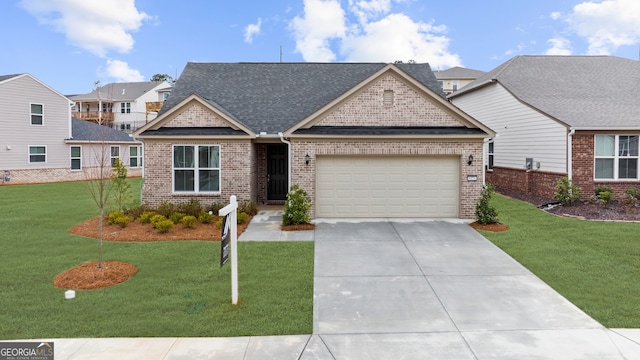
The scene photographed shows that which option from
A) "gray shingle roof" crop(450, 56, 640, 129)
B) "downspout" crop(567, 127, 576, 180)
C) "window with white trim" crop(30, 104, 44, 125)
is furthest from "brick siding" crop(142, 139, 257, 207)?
"window with white trim" crop(30, 104, 44, 125)

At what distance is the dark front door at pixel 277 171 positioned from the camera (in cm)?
1669

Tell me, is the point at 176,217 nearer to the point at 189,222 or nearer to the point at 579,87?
the point at 189,222

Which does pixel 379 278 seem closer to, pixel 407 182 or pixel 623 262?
pixel 623 262

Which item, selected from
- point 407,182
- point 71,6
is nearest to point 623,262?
point 407,182

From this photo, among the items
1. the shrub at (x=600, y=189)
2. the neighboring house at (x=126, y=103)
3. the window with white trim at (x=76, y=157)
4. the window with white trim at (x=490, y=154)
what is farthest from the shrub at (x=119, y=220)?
the neighboring house at (x=126, y=103)

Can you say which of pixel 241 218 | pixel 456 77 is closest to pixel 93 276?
pixel 241 218

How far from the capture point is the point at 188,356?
16.0 feet

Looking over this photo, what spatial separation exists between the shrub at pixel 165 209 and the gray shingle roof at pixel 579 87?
49.4ft

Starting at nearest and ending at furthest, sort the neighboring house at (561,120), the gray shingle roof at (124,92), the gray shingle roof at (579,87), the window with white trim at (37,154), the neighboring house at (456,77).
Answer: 1. the neighboring house at (561,120)
2. the gray shingle roof at (579,87)
3. the window with white trim at (37,154)
4. the gray shingle roof at (124,92)
5. the neighboring house at (456,77)

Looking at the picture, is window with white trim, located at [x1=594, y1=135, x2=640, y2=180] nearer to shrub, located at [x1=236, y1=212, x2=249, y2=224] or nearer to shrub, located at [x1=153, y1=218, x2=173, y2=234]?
shrub, located at [x1=236, y1=212, x2=249, y2=224]

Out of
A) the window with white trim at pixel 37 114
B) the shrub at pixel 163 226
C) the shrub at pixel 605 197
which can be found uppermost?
the window with white trim at pixel 37 114

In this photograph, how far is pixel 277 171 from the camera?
16.8 meters

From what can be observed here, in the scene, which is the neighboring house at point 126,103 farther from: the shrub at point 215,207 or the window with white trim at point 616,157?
the window with white trim at point 616,157

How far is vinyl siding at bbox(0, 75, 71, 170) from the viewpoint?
24.8m
